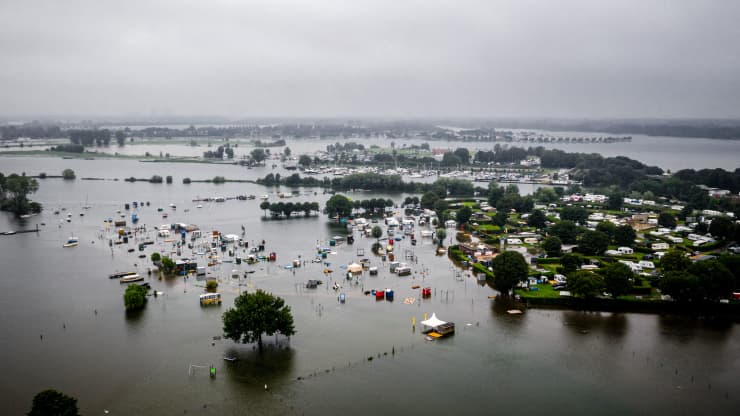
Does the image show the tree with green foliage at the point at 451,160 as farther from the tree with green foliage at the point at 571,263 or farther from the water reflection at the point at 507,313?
the water reflection at the point at 507,313

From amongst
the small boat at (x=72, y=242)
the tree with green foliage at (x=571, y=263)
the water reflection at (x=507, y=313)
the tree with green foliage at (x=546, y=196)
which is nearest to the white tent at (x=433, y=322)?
the water reflection at (x=507, y=313)

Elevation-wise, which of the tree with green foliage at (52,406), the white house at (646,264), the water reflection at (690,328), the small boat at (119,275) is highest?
the white house at (646,264)

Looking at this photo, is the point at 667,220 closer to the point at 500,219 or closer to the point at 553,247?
the point at 500,219

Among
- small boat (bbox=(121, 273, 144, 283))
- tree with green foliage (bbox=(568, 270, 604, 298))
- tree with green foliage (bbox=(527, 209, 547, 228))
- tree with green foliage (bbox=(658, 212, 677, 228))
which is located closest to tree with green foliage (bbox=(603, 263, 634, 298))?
tree with green foliage (bbox=(568, 270, 604, 298))

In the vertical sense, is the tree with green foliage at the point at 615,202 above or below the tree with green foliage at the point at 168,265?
above

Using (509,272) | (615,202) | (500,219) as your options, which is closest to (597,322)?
(509,272)

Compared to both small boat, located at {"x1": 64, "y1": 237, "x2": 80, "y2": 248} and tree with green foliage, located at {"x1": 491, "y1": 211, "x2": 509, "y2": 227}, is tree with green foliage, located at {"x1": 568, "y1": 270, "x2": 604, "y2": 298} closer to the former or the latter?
tree with green foliage, located at {"x1": 491, "y1": 211, "x2": 509, "y2": 227}

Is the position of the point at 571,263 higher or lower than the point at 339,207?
lower
